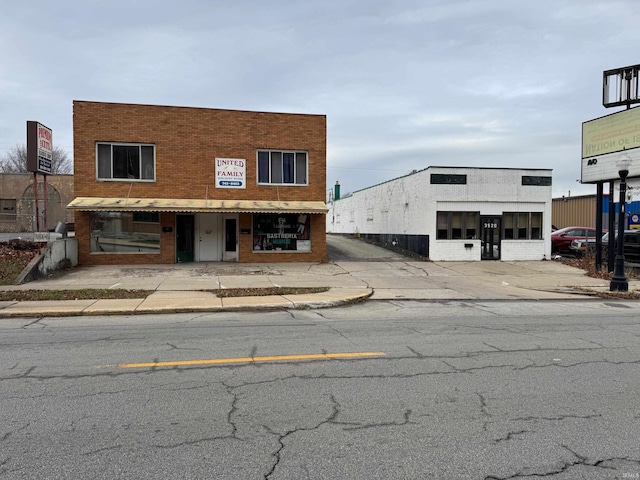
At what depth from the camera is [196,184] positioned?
1952 centimetres

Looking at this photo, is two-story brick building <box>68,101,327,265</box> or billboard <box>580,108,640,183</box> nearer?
billboard <box>580,108,640,183</box>

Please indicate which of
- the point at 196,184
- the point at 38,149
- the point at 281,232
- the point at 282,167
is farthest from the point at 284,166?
the point at 38,149

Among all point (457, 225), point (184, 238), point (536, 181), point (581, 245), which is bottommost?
point (581, 245)

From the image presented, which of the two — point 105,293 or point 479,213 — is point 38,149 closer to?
point 105,293

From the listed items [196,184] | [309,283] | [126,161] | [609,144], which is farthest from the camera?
[196,184]

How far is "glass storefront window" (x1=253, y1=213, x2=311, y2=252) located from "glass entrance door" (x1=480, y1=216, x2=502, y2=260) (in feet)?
27.4

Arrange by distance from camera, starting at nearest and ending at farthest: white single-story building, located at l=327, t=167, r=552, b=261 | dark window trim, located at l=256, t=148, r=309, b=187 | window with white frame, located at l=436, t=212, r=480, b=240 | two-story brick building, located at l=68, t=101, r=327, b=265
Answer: two-story brick building, located at l=68, t=101, r=327, b=265
dark window trim, located at l=256, t=148, r=309, b=187
white single-story building, located at l=327, t=167, r=552, b=261
window with white frame, located at l=436, t=212, r=480, b=240

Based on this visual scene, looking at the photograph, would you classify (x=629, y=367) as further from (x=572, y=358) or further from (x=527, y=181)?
(x=527, y=181)

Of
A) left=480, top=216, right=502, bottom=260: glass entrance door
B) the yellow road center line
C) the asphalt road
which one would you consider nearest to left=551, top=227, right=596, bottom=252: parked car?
left=480, top=216, right=502, bottom=260: glass entrance door

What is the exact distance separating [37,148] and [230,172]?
6.97m

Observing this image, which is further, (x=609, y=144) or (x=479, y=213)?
(x=479, y=213)

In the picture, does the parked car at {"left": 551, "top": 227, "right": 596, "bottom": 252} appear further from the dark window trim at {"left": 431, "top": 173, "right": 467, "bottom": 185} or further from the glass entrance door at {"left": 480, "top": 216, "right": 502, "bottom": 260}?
the dark window trim at {"left": 431, "top": 173, "right": 467, "bottom": 185}

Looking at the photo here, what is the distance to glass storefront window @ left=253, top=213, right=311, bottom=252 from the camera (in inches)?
794

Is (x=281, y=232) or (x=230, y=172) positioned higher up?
(x=230, y=172)
